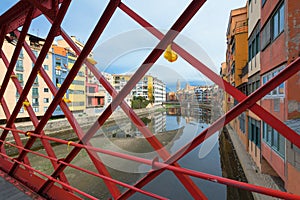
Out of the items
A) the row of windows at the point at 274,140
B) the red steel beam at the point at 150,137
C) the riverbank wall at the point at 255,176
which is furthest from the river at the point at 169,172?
the red steel beam at the point at 150,137

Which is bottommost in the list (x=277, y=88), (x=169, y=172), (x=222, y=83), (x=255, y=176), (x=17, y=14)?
(x=169, y=172)

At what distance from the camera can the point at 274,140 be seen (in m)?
4.65

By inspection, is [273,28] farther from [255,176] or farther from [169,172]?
[169,172]

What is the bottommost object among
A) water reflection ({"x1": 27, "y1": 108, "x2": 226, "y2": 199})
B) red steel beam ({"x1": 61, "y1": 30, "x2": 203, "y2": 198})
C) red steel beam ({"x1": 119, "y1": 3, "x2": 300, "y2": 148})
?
water reflection ({"x1": 27, "y1": 108, "x2": 226, "y2": 199})

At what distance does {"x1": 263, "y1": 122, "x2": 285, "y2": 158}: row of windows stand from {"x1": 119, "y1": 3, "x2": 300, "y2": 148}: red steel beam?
151 inches

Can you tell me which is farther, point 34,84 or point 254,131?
point 34,84

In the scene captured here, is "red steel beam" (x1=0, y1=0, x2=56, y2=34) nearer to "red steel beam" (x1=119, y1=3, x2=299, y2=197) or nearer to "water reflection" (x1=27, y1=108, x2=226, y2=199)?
"red steel beam" (x1=119, y1=3, x2=299, y2=197)

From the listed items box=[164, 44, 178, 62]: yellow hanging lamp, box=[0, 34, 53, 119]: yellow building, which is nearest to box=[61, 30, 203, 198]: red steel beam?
box=[164, 44, 178, 62]: yellow hanging lamp

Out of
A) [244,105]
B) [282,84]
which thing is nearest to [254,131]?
[282,84]

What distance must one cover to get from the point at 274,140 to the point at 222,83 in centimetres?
471

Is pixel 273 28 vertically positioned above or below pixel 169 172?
above

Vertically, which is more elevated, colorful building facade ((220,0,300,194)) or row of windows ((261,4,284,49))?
row of windows ((261,4,284,49))

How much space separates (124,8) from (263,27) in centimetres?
558

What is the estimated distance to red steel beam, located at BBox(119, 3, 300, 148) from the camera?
0.88m
